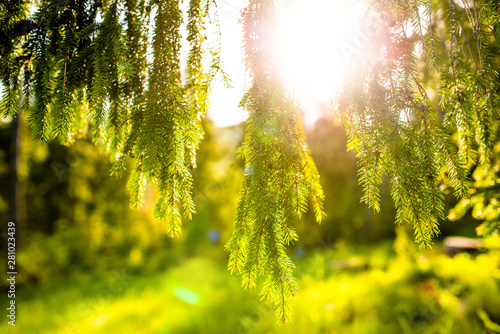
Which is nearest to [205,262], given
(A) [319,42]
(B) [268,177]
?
(B) [268,177]

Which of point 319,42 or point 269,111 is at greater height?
point 319,42

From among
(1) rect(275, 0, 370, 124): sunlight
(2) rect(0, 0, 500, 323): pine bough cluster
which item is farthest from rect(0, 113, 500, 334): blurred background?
(1) rect(275, 0, 370, 124): sunlight

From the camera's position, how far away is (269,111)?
1.16m

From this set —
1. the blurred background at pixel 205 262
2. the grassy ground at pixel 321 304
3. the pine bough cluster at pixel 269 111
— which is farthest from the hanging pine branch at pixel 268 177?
the grassy ground at pixel 321 304

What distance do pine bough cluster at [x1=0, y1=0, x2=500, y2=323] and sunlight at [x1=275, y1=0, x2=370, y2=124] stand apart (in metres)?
0.06

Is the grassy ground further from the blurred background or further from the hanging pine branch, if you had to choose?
the hanging pine branch

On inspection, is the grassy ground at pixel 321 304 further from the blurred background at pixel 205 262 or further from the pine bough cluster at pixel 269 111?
the pine bough cluster at pixel 269 111

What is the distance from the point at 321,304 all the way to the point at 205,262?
5182 millimetres

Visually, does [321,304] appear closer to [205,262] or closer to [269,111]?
[269,111]

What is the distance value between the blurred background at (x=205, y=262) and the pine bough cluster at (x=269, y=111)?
4.12 ft

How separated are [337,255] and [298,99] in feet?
22.0

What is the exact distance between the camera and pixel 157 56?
124cm

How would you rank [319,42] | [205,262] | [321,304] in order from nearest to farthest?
[319,42] < [321,304] < [205,262]

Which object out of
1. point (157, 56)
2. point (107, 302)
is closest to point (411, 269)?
point (157, 56)
